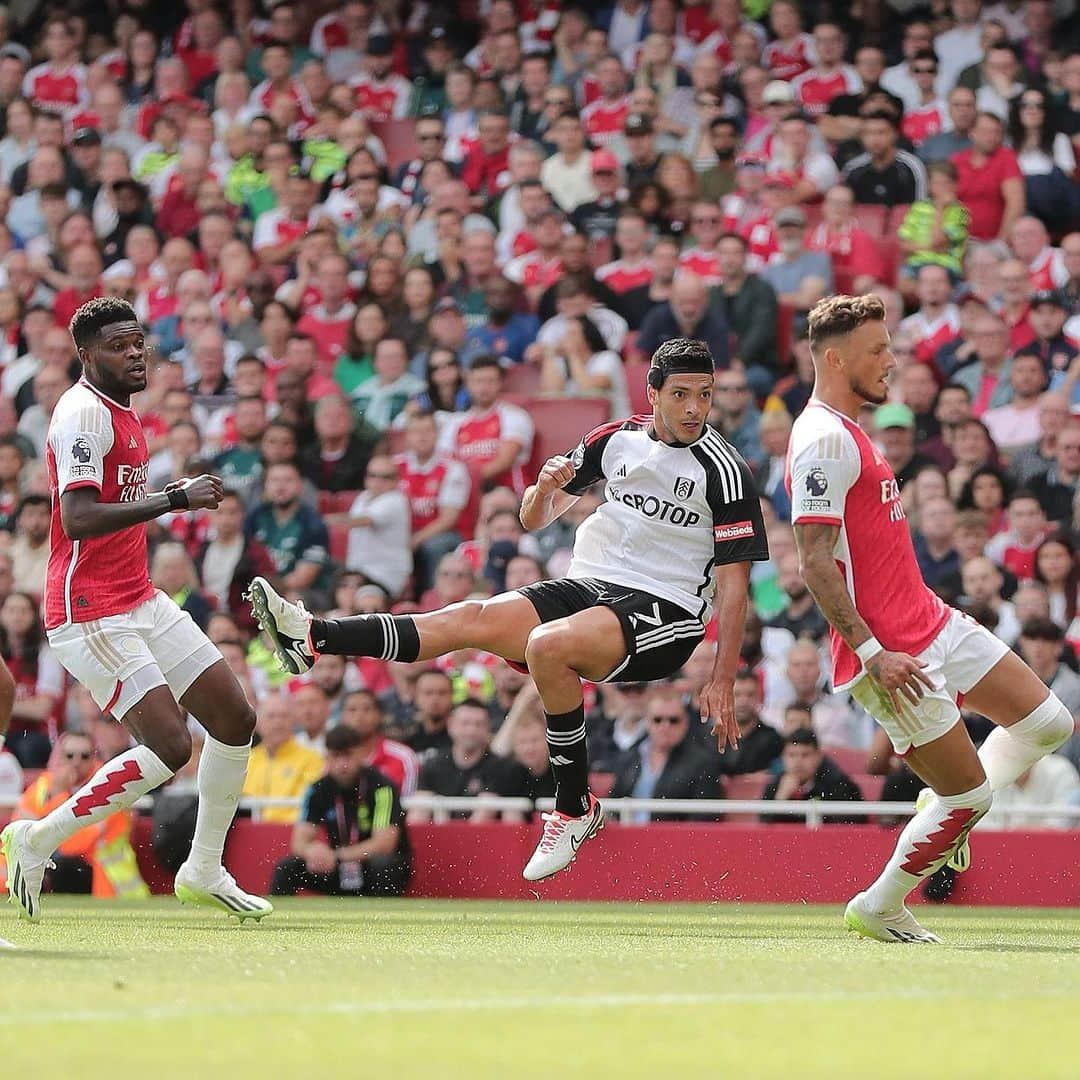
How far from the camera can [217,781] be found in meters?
9.11

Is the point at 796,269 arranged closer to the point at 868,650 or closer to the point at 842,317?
the point at 842,317

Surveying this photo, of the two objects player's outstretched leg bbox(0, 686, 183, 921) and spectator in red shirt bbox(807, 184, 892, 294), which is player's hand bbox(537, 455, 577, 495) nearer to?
player's outstretched leg bbox(0, 686, 183, 921)

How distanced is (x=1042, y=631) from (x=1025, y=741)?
3.68m

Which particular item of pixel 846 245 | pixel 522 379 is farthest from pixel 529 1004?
pixel 522 379

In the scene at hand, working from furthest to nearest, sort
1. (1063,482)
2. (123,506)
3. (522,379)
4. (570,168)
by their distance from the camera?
(570,168) < (522,379) < (1063,482) < (123,506)

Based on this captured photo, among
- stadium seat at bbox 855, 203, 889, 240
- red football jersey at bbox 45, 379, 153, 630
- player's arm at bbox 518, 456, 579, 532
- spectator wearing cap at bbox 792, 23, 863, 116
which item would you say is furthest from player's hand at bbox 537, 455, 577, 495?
spectator wearing cap at bbox 792, 23, 863, 116

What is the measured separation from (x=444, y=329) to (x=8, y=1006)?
469 inches

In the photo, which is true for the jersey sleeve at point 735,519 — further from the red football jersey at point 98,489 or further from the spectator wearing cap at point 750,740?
the spectator wearing cap at point 750,740

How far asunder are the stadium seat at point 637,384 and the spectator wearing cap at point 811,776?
4.53 metres

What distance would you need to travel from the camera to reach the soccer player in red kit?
862 cm

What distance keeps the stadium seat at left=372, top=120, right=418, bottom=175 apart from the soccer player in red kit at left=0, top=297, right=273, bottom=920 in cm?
1121

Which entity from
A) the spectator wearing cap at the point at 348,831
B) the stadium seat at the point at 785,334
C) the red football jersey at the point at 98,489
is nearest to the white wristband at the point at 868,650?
the red football jersey at the point at 98,489

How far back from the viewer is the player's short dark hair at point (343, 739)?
39.3 ft

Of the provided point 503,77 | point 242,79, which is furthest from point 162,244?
point 503,77
